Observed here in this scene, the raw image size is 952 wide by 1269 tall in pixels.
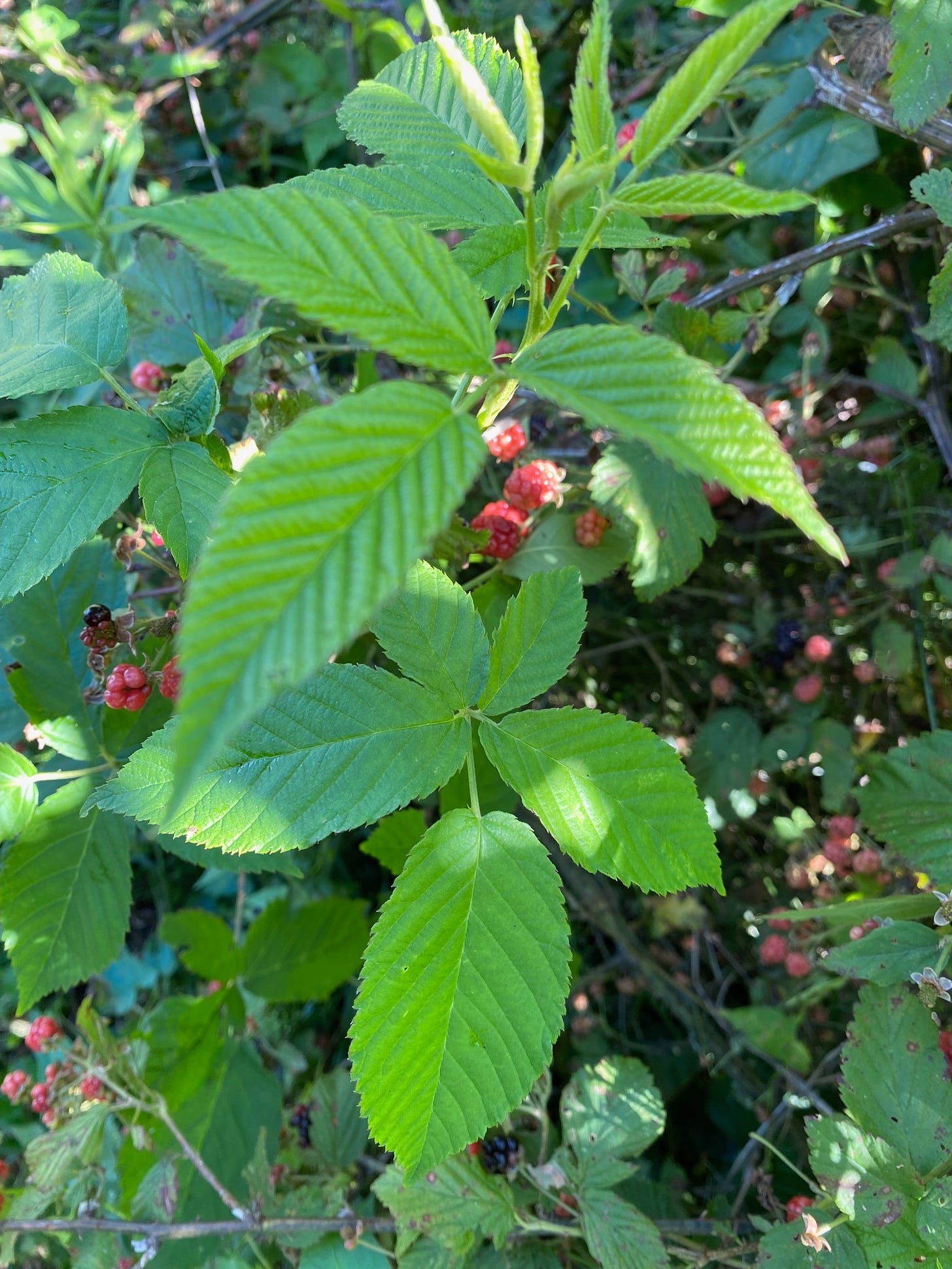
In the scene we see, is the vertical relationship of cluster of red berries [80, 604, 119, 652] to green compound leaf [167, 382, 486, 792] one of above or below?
below

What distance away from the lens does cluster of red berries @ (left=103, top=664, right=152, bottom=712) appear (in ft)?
4.08

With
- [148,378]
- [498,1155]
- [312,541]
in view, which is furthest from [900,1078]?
[148,378]

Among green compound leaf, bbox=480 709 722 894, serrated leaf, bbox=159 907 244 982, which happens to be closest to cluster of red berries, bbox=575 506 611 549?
green compound leaf, bbox=480 709 722 894

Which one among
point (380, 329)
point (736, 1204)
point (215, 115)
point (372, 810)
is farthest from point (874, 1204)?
point (215, 115)

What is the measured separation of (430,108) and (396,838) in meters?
1.18

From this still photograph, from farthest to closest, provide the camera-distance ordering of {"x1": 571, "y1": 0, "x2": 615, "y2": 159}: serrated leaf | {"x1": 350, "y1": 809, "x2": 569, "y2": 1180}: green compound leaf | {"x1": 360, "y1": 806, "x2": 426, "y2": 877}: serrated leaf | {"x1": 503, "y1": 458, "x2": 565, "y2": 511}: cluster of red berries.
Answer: {"x1": 360, "y1": 806, "x2": 426, "y2": 877}: serrated leaf, {"x1": 503, "y1": 458, "x2": 565, "y2": 511}: cluster of red berries, {"x1": 350, "y1": 809, "x2": 569, "y2": 1180}: green compound leaf, {"x1": 571, "y1": 0, "x2": 615, "y2": 159}: serrated leaf

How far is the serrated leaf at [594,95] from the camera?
757 mm

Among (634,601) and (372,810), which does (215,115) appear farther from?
(372,810)

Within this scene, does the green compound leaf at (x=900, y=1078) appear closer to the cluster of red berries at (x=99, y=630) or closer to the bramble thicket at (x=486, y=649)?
the bramble thicket at (x=486, y=649)

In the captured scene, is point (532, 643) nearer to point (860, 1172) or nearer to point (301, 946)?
point (860, 1172)

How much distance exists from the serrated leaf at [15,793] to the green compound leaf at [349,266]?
0.96 metres

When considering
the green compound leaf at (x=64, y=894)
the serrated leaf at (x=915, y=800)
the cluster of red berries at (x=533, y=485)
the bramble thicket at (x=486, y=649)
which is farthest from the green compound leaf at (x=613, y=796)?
the green compound leaf at (x=64, y=894)

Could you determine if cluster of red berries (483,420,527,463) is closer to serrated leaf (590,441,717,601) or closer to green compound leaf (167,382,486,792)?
serrated leaf (590,441,717,601)

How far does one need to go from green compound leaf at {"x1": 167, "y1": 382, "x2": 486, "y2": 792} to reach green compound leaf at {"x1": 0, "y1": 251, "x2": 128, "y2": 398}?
611mm
